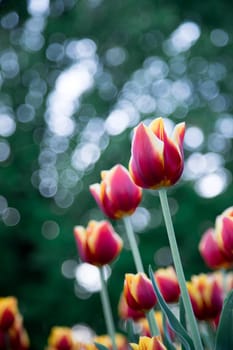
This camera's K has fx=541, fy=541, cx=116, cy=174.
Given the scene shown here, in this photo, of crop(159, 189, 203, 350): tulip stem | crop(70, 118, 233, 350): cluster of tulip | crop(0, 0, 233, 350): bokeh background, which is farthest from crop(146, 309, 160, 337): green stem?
crop(0, 0, 233, 350): bokeh background

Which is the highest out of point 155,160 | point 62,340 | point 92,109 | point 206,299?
point 92,109

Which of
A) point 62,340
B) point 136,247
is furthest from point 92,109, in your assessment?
point 136,247

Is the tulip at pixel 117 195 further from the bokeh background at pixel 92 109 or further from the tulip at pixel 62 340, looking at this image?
the bokeh background at pixel 92 109

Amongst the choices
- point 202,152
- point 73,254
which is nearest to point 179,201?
point 73,254

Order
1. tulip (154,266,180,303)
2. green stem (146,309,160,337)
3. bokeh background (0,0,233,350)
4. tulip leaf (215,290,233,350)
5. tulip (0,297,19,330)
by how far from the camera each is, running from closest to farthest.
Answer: tulip leaf (215,290,233,350) < green stem (146,309,160,337) < tulip (154,266,180,303) < tulip (0,297,19,330) < bokeh background (0,0,233,350)

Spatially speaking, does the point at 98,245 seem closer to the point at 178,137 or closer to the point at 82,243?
the point at 82,243

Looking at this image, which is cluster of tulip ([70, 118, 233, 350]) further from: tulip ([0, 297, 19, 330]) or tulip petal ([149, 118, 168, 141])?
tulip ([0, 297, 19, 330])

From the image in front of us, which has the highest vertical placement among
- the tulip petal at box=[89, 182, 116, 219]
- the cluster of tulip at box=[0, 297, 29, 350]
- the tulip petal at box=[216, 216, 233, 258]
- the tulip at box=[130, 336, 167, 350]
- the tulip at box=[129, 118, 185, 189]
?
the tulip at box=[129, 118, 185, 189]

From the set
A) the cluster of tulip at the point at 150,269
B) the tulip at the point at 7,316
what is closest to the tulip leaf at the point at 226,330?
the cluster of tulip at the point at 150,269
